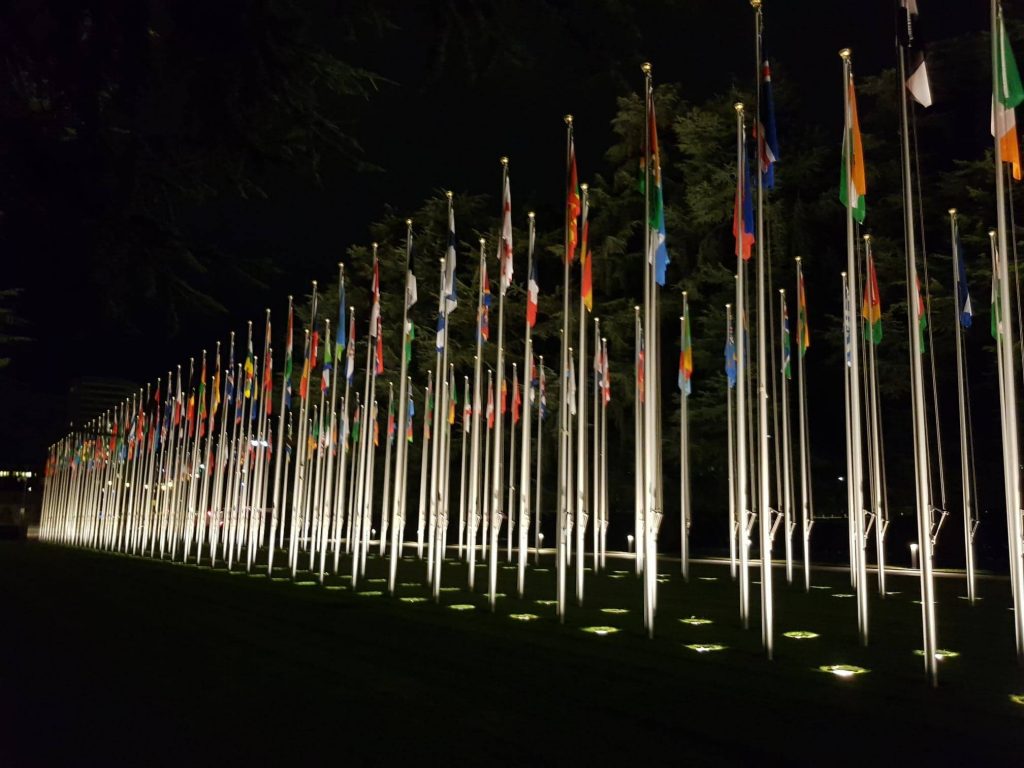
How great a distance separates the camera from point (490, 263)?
47.3m

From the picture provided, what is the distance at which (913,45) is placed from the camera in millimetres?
9859

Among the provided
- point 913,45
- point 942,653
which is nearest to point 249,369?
point 942,653

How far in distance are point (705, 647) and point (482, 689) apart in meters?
3.62

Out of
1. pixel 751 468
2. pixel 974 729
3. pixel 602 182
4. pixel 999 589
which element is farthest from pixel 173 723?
pixel 602 182

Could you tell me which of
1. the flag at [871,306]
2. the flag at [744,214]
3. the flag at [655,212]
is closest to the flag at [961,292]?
the flag at [871,306]

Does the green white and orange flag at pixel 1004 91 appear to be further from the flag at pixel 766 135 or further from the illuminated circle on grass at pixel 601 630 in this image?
the illuminated circle on grass at pixel 601 630

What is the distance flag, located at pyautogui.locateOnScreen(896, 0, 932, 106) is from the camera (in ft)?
32.1

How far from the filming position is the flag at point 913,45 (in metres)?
9.77

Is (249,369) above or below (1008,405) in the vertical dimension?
above

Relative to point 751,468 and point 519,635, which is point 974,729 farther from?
point 751,468

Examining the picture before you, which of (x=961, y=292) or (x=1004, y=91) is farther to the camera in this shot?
(x=961, y=292)

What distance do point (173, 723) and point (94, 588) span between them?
1401 cm

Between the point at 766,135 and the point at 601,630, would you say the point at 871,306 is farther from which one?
the point at 601,630

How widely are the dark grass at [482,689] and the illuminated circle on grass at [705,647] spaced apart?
0.52ft
